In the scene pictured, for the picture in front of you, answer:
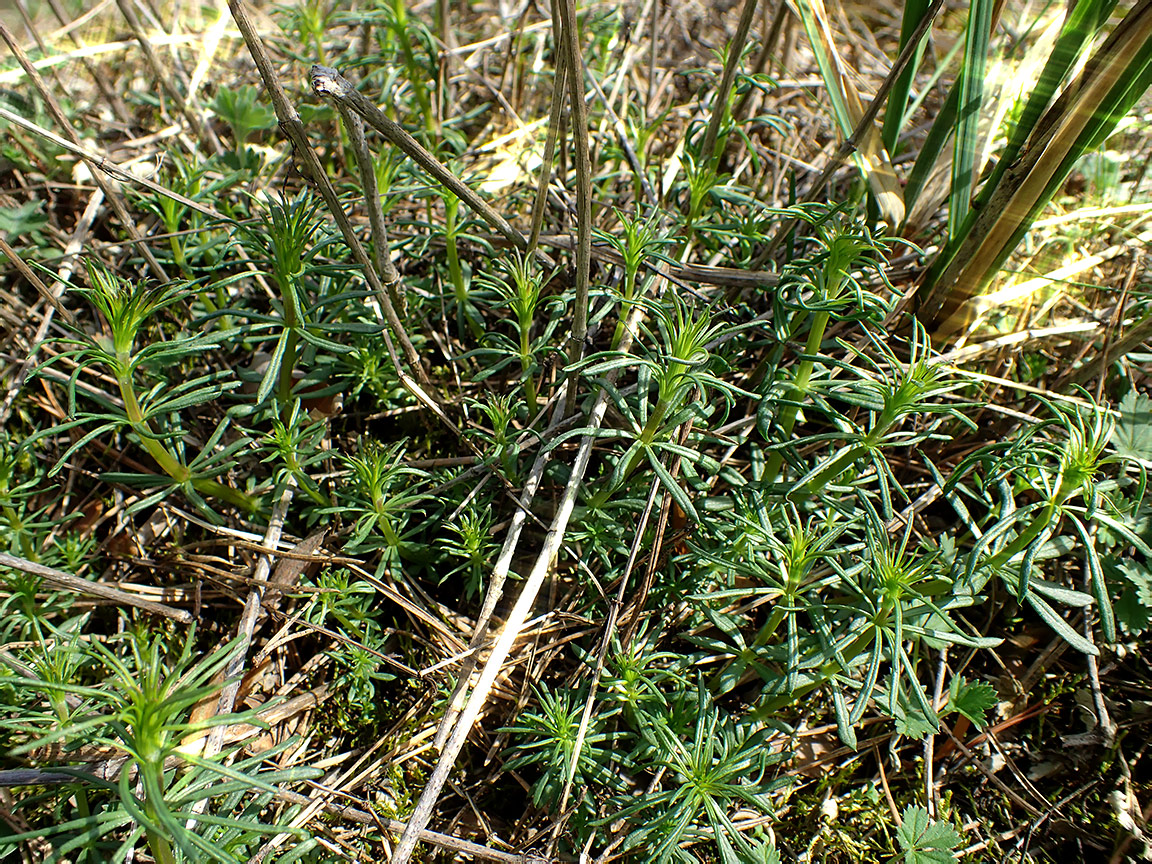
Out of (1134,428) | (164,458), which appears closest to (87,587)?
(164,458)

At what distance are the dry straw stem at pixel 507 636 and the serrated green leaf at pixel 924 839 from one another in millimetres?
1295

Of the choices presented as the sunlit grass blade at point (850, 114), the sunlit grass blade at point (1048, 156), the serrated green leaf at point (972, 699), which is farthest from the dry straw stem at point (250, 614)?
the sunlit grass blade at point (1048, 156)

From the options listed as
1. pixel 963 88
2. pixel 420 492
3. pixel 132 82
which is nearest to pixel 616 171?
pixel 963 88

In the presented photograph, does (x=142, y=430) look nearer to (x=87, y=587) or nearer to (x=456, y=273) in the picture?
(x=87, y=587)

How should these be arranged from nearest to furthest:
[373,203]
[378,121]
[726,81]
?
[378,121] < [373,203] < [726,81]

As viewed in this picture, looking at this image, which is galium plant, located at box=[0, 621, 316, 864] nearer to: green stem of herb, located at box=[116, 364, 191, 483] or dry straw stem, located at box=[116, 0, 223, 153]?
green stem of herb, located at box=[116, 364, 191, 483]

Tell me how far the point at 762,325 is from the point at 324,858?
2.11 metres

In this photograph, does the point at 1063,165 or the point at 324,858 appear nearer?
the point at 324,858

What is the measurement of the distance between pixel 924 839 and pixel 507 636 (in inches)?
54.3

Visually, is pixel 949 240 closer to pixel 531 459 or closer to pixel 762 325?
pixel 762 325

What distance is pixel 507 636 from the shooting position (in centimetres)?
230

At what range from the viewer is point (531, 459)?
9.16ft

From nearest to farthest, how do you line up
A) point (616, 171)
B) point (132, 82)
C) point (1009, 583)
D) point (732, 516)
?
point (1009, 583)
point (732, 516)
point (616, 171)
point (132, 82)

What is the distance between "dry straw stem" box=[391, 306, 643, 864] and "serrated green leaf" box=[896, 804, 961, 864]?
51.0 inches
